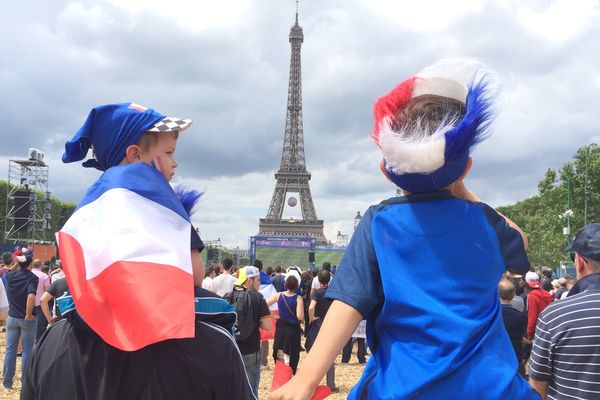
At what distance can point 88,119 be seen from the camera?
85.7 inches

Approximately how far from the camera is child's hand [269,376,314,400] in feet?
5.85

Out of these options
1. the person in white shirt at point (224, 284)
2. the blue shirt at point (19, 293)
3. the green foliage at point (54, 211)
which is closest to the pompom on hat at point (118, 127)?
the person in white shirt at point (224, 284)

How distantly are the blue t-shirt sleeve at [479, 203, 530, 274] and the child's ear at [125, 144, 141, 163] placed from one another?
4.19ft

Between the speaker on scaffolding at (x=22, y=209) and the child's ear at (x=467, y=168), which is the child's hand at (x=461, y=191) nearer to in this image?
the child's ear at (x=467, y=168)

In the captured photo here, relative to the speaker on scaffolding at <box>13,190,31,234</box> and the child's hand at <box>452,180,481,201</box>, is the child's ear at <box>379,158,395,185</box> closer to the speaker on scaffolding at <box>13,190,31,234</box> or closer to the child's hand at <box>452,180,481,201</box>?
the child's hand at <box>452,180,481,201</box>

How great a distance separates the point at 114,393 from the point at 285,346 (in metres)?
8.38

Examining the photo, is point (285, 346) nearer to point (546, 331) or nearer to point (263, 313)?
point (263, 313)

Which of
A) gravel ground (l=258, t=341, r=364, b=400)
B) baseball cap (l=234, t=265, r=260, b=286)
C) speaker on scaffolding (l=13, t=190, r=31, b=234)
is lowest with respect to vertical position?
gravel ground (l=258, t=341, r=364, b=400)

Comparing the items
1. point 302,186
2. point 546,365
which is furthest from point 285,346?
point 302,186

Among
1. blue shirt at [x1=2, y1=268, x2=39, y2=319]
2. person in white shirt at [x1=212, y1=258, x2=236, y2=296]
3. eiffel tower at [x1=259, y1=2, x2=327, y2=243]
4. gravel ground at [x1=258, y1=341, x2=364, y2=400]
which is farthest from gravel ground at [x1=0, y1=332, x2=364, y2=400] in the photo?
eiffel tower at [x1=259, y1=2, x2=327, y2=243]

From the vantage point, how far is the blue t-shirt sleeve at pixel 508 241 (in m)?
2.16

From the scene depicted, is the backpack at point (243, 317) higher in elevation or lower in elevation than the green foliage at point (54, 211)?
lower

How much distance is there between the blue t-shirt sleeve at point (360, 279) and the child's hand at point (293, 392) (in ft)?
1.02

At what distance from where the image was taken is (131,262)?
1.73 meters
